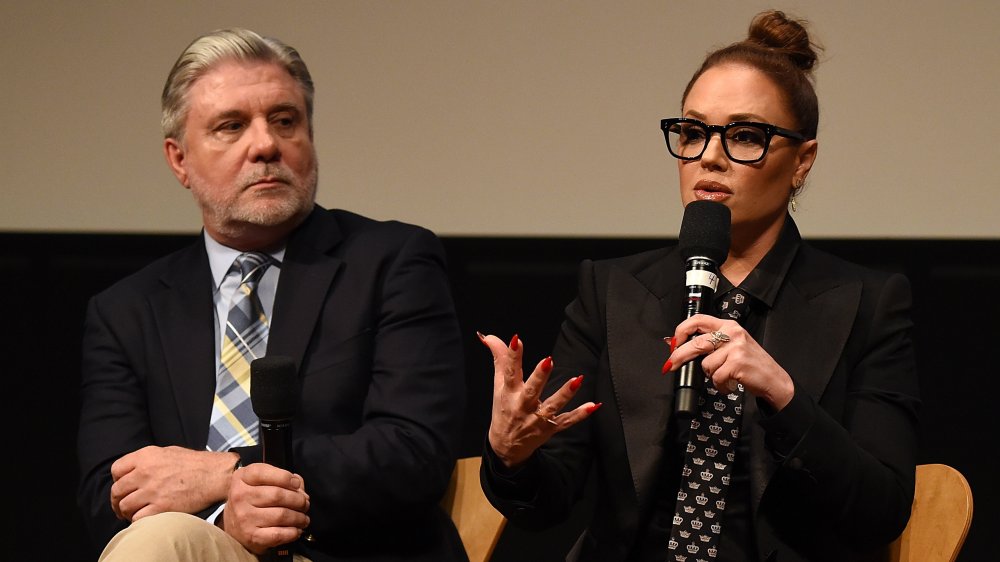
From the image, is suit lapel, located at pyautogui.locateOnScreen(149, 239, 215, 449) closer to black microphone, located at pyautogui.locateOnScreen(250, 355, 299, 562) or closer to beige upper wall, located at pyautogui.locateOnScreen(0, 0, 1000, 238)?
black microphone, located at pyautogui.locateOnScreen(250, 355, 299, 562)

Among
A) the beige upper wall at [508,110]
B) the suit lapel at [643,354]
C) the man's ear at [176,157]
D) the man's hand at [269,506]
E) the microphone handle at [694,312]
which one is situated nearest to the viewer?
the microphone handle at [694,312]

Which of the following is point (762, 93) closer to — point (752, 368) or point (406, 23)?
point (752, 368)

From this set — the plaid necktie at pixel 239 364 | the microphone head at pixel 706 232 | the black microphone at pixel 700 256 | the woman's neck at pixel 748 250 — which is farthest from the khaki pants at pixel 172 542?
the woman's neck at pixel 748 250

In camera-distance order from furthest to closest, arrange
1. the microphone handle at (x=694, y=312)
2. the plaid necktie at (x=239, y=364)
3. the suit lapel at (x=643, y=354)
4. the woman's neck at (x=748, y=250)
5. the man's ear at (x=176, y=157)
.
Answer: the man's ear at (x=176, y=157), the plaid necktie at (x=239, y=364), the woman's neck at (x=748, y=250), the suit lapel at (x=643, y=354), the microphone handle at (x=694, y=312)

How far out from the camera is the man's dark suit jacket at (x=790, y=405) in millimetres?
2139

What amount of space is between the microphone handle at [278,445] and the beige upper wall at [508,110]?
1644mm

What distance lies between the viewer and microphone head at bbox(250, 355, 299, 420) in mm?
1966

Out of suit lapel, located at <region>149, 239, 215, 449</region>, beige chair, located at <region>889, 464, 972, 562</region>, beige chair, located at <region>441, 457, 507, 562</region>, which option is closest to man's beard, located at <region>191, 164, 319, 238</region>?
suit lapel, located at <region>149, 239, 215, 449</region>

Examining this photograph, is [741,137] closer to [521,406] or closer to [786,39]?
[786,39]

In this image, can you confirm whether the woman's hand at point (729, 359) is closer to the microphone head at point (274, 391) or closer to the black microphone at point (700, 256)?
the black microphone at point (700, 256)

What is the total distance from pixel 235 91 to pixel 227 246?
0.34 meters

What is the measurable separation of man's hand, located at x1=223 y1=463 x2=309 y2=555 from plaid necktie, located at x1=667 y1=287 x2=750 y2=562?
65 centimetres

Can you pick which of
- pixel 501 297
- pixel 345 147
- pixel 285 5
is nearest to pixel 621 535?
pixel 501 297

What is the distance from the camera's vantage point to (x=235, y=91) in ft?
9.15
